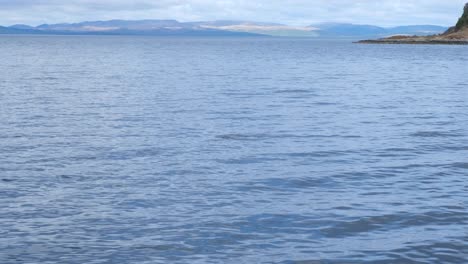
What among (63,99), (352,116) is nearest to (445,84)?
(352,116)

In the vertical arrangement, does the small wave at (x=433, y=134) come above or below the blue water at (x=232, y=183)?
above

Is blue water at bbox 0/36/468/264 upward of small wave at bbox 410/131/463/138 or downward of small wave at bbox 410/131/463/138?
downward

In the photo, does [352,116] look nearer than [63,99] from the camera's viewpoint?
Yes

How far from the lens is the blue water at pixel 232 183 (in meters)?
14.0

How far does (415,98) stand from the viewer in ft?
151

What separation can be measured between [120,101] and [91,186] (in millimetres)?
23529

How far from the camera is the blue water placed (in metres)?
14.0

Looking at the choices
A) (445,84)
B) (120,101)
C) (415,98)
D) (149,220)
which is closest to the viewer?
(149,220)

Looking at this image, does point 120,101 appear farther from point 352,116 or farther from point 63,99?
point 352,116

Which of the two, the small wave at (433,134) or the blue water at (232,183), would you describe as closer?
the blue water at (232,183)

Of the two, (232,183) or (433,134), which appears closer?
(232,183)

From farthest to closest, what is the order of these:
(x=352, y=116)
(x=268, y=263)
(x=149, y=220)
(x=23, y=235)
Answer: (x=352, y=116) → (x=149, y=220) → (x=23, y=235) → (x=268, y=263)

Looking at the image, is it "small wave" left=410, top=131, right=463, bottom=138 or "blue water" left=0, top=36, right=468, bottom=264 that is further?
"small wave" left=410, top=131, right=463, bottom=138

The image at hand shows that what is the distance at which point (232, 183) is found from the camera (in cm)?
1964
